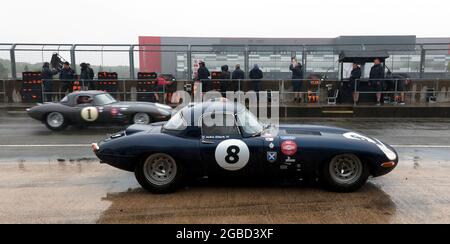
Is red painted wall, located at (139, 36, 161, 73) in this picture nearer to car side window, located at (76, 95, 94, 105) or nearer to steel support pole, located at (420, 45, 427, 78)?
car side window, located at (76, 95, 94, 105)

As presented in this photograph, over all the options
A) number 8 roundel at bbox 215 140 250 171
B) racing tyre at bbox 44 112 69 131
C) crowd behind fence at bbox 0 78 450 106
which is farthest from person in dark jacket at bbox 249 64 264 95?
number 8 roundel at bbox 215 140 250 171

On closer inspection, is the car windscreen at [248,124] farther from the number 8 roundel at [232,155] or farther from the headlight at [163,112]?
the headlight at [163,112]

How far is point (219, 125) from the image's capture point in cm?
536

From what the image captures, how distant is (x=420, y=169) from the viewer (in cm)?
650

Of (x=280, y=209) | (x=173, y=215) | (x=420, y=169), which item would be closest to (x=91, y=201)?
(x=173, y=215)

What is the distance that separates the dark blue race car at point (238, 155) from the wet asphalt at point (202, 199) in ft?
0.83

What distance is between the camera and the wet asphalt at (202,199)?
445 centimetres

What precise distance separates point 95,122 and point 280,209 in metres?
7.73

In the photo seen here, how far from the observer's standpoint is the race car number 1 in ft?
35.7

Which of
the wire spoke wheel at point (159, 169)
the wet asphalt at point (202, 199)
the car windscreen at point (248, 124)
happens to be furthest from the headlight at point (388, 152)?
the wire spoke wheel at point (159, 169)

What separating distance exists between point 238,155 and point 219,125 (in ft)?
1.74

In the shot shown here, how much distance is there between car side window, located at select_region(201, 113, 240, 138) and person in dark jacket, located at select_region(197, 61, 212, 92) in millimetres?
11477

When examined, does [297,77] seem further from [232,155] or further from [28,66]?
[28,66]
